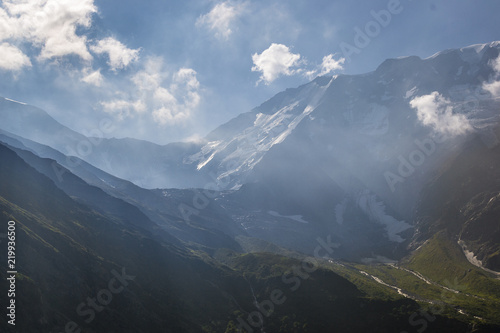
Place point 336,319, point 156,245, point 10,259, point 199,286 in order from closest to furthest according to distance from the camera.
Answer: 1. point 10,259
2. point 336,319
3. point 199,286
4. point 156,245

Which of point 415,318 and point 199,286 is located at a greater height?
point 199,286

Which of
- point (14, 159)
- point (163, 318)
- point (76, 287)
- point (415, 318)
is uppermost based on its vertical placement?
point (14, 159)

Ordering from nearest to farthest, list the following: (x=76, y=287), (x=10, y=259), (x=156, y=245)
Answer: (x=10, y=259) < (x=76, y=287) < (x=156, y=245)

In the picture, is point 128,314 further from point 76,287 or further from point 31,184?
point 31,184

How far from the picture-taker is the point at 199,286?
16625 cm

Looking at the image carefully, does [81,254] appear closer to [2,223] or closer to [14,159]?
[2,223]

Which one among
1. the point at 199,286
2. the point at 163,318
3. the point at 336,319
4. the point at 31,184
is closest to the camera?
the point at 163,318

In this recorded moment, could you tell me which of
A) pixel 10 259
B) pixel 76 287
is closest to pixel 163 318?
pixel 76 287

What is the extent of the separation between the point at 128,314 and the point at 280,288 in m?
77.3

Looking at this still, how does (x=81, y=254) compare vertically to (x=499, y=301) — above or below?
above

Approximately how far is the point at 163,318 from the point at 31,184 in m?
106

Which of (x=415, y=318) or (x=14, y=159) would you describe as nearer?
(x=415, y=318)

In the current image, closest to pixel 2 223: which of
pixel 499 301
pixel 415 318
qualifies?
pixel 415 318

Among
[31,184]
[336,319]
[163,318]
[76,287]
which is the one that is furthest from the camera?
[31,184]
